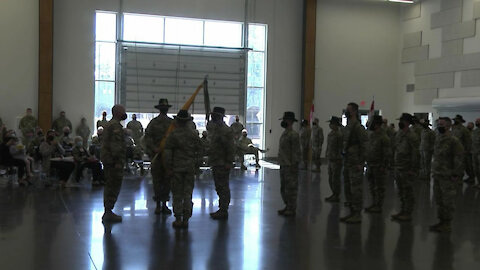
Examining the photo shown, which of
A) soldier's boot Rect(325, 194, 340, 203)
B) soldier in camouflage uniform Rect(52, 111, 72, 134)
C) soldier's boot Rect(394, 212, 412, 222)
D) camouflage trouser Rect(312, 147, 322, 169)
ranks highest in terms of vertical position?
soldier in camouflage uniform Rect(52, 111, 72, 134)

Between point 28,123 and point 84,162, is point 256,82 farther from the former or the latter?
point 84,162

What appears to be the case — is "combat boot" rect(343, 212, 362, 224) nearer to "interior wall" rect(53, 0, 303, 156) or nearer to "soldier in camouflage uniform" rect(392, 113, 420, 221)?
"soldier in camouflage uniform" rect(392, 113, 420, 221)

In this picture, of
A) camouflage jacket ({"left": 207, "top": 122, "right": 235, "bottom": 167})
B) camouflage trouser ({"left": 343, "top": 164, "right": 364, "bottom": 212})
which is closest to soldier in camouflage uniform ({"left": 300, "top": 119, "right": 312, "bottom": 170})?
camouflage trouser ({"left": 343, "top": 164, "right": 364, "bottom": 212})

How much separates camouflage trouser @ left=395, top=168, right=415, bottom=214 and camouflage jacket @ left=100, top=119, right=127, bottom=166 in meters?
4.74

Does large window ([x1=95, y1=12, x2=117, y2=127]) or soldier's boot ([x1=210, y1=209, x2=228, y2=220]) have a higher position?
large window ([x1=95, y1=12, x2=117, y2=127])

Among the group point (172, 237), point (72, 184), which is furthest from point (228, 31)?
point (172, 237)

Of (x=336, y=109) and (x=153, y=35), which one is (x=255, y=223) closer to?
(x=153, y=35)

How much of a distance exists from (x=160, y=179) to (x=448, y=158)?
4.74 metres

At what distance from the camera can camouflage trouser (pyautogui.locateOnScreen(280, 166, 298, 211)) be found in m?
8.24

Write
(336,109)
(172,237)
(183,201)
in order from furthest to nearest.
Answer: (336,109) → (183,201) → (172,237)

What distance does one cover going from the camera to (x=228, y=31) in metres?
19.3

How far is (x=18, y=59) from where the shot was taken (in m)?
16.6

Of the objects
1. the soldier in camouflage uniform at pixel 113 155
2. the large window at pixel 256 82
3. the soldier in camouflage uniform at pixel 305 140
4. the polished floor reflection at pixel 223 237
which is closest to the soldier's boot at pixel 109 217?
the soldier in camouflage uniform at pixel 113 155

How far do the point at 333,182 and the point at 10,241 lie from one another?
639 cm
